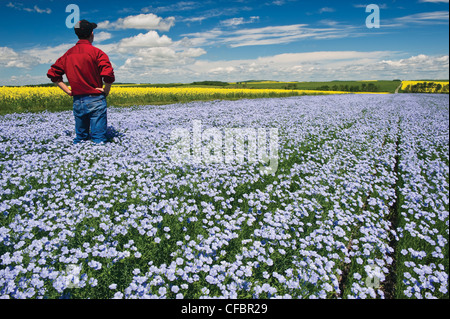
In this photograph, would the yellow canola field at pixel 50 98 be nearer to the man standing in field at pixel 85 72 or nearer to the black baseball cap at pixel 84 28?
the man standing in field at pixel 85 72

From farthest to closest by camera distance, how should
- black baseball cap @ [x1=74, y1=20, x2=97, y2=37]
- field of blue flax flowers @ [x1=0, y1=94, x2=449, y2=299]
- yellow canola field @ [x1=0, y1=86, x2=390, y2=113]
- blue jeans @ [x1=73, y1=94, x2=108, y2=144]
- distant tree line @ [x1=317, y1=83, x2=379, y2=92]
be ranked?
distant tree line @ [x1=317, y1=83, x2=379, y2=92], yellow canola field @ [x1=0, y1=86, x2=390, y2=113], blue jeans @ [x1=73, y1=94, x2=108, y2=144], black baseball cap @ [x1=74, y1=20, x2=97, y2=37], field of blue flax flowers @ [x1=0, y1=94, x2=449, y2=299]

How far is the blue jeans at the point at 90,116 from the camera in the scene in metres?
6.22

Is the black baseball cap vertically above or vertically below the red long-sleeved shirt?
above

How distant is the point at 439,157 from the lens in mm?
8211

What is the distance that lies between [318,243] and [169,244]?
1915 mm

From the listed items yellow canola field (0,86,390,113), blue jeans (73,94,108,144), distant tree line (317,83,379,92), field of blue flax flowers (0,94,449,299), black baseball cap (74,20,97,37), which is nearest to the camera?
field of blue flax flowers (0,94,449,299)

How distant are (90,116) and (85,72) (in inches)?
43.7

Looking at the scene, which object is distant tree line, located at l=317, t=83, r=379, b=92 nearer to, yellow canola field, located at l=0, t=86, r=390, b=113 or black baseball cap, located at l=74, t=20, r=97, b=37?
yellow canola field, located at l=0, t=86, r=390, b=113

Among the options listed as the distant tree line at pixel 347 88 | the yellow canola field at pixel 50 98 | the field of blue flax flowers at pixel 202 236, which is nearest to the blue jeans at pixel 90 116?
the field of blue flax flowers at pixel 202 236

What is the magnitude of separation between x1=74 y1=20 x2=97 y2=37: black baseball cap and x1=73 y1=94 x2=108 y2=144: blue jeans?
142cm

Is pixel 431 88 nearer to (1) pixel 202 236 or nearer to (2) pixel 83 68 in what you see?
(2) pixel 83 68

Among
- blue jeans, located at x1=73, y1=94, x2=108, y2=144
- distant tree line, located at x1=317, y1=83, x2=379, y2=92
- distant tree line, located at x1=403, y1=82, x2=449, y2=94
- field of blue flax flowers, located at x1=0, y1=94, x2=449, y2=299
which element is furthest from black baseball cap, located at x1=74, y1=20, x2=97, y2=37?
distant tree line, located at x1=403, y1=82, x2=449, y2=94

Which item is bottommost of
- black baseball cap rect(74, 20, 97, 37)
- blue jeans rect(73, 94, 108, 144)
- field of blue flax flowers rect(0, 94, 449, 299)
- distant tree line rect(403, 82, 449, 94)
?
field of blue flax flowers rect(0, 94, 449, 299)

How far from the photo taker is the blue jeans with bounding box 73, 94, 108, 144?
20.4 ft
